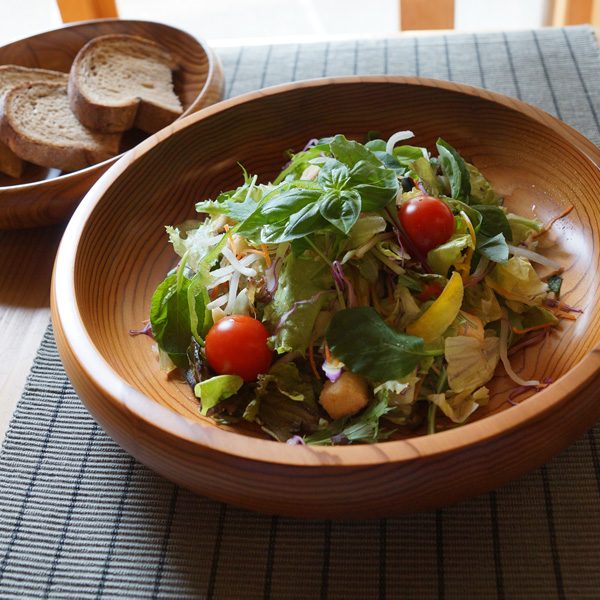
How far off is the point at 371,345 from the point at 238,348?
27cm

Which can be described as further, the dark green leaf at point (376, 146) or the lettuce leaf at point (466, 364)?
the dark green leaf at point (376, 146)

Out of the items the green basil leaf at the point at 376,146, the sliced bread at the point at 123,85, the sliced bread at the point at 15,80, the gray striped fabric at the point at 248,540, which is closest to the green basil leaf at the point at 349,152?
the green basil leaf at the point at 376,146

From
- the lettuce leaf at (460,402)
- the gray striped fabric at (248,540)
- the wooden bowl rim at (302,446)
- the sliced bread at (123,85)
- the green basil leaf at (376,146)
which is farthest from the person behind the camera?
the sliced bread at (123,85)

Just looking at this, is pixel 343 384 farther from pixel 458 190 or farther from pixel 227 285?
pixel 458 190

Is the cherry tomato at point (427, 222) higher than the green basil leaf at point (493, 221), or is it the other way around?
the cherry tomato at point (427, 222)

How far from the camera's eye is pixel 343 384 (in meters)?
1.21

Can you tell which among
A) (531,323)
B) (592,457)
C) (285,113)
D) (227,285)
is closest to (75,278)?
(227,285)

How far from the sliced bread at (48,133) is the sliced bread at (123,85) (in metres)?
0.05

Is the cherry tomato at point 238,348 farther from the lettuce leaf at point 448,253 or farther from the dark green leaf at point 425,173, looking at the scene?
the dark green leaf at point 425,173

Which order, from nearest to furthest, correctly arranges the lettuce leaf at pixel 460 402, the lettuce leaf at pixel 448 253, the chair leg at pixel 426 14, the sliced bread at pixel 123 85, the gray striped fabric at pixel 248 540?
1. the gray striped fabric at pixel 248 540
2. the lettuce leaf at pixel 460 402
3. the lettuce leaf at pixel 448 253
4. the sliced bread at pixel 123 85
5. the chair leg at pixel 426 14

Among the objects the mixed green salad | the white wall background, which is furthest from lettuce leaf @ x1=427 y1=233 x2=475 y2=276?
the white wall background

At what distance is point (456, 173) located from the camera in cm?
152

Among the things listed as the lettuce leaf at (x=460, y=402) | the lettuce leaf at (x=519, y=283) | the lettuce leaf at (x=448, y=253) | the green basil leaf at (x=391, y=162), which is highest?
the green basil leaf at (x=391, y=162)

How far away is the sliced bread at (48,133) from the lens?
192cm
